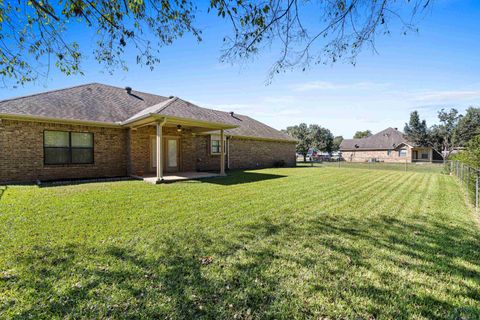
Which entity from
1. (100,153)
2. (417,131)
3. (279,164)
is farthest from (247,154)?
(417,131)

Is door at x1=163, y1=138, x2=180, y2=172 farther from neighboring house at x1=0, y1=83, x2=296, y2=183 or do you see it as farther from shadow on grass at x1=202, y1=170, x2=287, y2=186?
shadow on grass at x1=202, y1=170, x2=287, y2=186

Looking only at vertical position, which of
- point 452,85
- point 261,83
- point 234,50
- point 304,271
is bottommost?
point 304,271

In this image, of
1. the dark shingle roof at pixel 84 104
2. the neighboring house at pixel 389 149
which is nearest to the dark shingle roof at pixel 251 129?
the dark shingle roof at pixel 84 104

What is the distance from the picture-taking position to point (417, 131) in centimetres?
4053

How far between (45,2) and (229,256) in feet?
18.8

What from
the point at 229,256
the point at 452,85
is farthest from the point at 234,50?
the point at 452,85

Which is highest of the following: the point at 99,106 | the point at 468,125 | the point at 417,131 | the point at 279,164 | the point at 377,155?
the point at 468,125

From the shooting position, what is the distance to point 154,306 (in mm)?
2285

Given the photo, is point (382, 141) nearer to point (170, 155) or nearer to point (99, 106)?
point (170, 155)

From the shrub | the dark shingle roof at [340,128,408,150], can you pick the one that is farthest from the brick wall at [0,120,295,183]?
the dark shingle roof at [340,128,408,150]

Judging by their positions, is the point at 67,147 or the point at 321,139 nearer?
the point at 67,147

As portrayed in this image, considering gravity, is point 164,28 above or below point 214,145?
above

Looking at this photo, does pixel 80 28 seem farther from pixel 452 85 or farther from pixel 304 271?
pixel 452 85

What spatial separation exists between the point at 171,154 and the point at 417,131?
4517 centimetres
